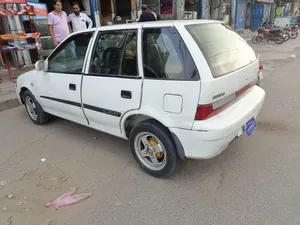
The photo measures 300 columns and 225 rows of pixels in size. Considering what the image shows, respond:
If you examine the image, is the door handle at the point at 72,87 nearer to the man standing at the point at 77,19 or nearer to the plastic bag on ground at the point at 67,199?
the plastic bag on ground at the point at 67,199

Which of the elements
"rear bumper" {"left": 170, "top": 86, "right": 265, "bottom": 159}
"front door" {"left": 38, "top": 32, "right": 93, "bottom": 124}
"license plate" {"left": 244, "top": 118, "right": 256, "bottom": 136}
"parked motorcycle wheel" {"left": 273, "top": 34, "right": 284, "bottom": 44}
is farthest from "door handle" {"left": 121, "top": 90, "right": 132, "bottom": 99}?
"parked motorcycle wheel" {"left": 273, "top": 34, "right": 284, "bottom": 44}

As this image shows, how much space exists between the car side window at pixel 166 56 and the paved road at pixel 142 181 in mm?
1178

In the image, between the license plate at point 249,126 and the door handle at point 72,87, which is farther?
the door handle at point 72,87

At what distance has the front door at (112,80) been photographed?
2623mm

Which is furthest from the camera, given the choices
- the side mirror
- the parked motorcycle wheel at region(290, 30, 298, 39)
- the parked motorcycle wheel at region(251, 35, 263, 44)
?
the parked motorcycle wheel at region(290, 30, 298, 39)

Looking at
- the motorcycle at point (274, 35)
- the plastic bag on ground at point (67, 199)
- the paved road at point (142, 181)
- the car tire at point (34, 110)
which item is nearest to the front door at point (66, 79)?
the car tire at point (34, 110)

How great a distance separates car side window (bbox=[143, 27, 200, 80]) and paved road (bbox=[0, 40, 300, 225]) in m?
1.18

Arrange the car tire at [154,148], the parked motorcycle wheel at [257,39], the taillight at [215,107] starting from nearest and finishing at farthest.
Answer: the taillight at [215,107], the car tire at [154,148], the parked motorcycle wheel at [257,39]

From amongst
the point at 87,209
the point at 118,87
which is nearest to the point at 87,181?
the point at 87,209

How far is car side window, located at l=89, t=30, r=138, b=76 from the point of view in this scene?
2.65 metres

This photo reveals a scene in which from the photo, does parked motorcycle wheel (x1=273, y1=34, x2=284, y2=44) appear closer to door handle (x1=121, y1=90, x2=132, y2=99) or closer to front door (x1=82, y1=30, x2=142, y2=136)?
front door (x1=82, y1=30, x2=142, y2=136)

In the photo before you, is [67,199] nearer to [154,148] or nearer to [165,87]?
[154,148]

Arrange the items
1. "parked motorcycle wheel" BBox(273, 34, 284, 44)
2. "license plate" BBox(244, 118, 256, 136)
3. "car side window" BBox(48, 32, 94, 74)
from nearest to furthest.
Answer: "license plate" BBox(244, 118, 256, 136)
"car side window" BBox(48, 32, 94, 74)
"parked motorcycle wheel" BBox(273, 34, 284, 44)

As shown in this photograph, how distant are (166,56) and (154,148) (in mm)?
998
